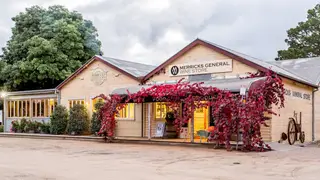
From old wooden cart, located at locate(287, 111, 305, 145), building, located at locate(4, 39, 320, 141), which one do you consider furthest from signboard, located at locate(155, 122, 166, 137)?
old wooden cart, located at locate(287, 111, 305, 145)

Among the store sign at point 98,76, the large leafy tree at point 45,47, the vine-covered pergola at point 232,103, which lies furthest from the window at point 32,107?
the vine-covered pergola at point 232,103

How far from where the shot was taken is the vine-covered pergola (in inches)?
618

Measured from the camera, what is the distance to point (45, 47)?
1344 inches

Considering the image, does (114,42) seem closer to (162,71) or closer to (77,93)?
(77,93)

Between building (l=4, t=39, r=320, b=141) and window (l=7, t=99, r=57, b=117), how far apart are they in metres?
0.06

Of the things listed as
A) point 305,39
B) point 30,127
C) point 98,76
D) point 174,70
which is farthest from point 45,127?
point 305,39

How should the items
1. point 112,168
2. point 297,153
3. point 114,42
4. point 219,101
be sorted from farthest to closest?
1. point 114,42
2. point 219,101
3. point 297,153
4. point 112,168

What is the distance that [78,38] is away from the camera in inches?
1432

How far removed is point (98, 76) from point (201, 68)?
22.4 feet

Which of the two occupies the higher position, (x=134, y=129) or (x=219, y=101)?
(x=219, y=101)

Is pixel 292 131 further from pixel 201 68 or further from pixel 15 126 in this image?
pixel 15 126

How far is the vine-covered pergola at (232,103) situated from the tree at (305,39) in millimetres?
25179

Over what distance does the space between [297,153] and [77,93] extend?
47.3 ft

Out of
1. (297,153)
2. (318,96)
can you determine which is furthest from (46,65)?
(297,153)
